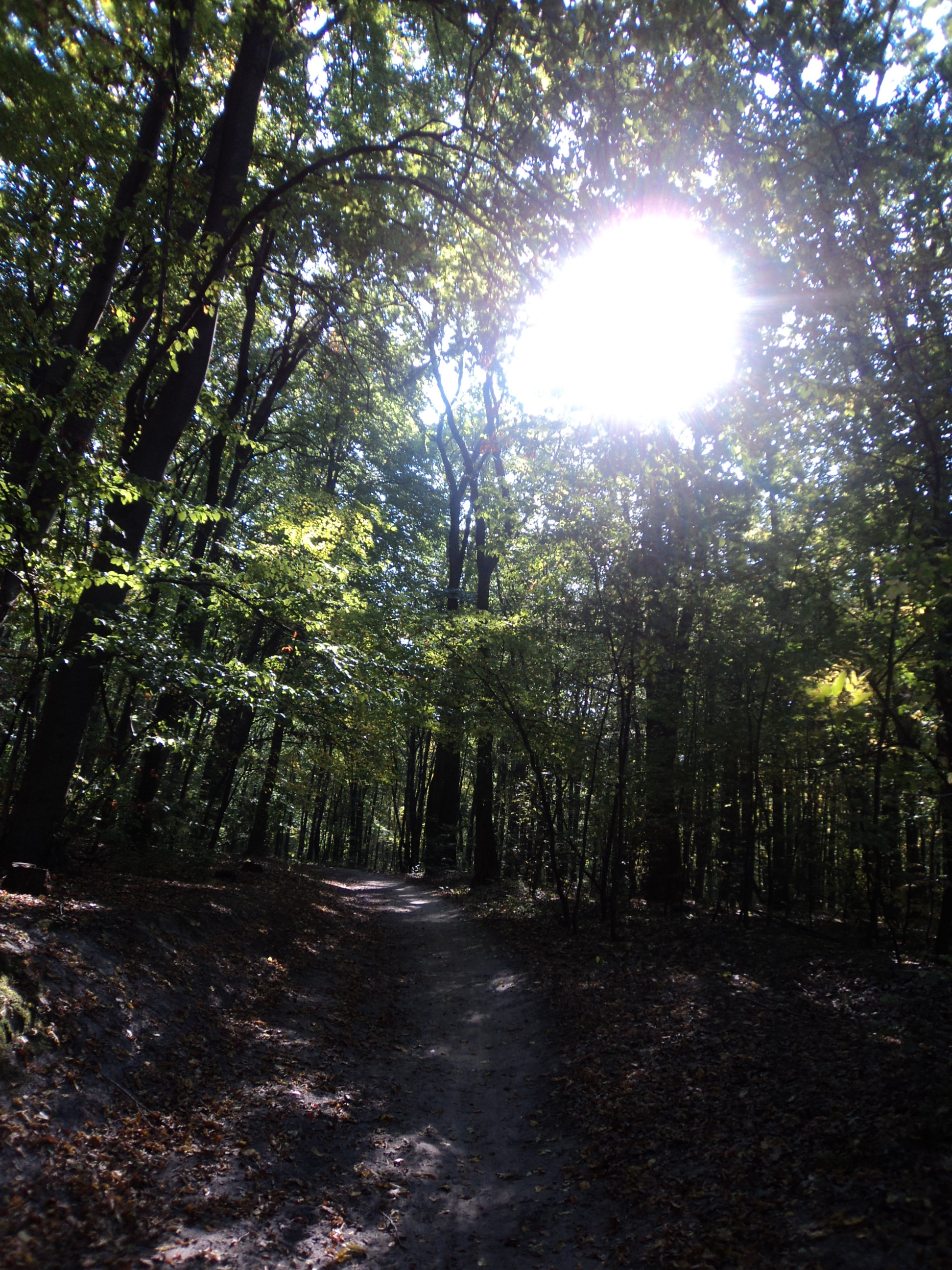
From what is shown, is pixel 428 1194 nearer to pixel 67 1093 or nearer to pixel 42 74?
pixel 67 1093

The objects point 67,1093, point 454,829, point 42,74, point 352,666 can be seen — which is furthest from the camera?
point 454,829

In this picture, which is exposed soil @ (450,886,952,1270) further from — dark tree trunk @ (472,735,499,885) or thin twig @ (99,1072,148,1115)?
dark tree trunk @ (472,735,499,885)

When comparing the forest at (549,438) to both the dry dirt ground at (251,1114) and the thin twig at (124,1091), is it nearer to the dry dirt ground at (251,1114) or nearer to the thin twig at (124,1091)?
the dry dirt ground at (251,1114)

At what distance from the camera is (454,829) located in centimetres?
1973

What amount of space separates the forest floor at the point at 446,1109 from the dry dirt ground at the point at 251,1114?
0.06ft

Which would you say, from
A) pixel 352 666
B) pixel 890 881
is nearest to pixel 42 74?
pixel 352 666

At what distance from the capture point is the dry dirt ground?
332cm

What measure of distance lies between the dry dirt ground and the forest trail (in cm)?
2

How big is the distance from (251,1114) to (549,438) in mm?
12832

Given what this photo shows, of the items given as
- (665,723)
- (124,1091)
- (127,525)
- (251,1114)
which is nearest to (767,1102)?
(251,1114)

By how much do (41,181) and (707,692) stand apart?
11.0 meters

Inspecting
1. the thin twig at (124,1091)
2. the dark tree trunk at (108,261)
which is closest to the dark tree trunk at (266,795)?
the dark tree trunk at (108,261)

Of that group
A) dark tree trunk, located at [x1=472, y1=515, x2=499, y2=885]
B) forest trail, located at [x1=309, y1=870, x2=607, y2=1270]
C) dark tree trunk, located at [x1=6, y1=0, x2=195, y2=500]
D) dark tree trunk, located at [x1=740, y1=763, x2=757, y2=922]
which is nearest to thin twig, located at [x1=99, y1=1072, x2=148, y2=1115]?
forest trail, located at [x1=309, y1=870, x2=607, y2=1270]

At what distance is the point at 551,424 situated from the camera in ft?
45.5
